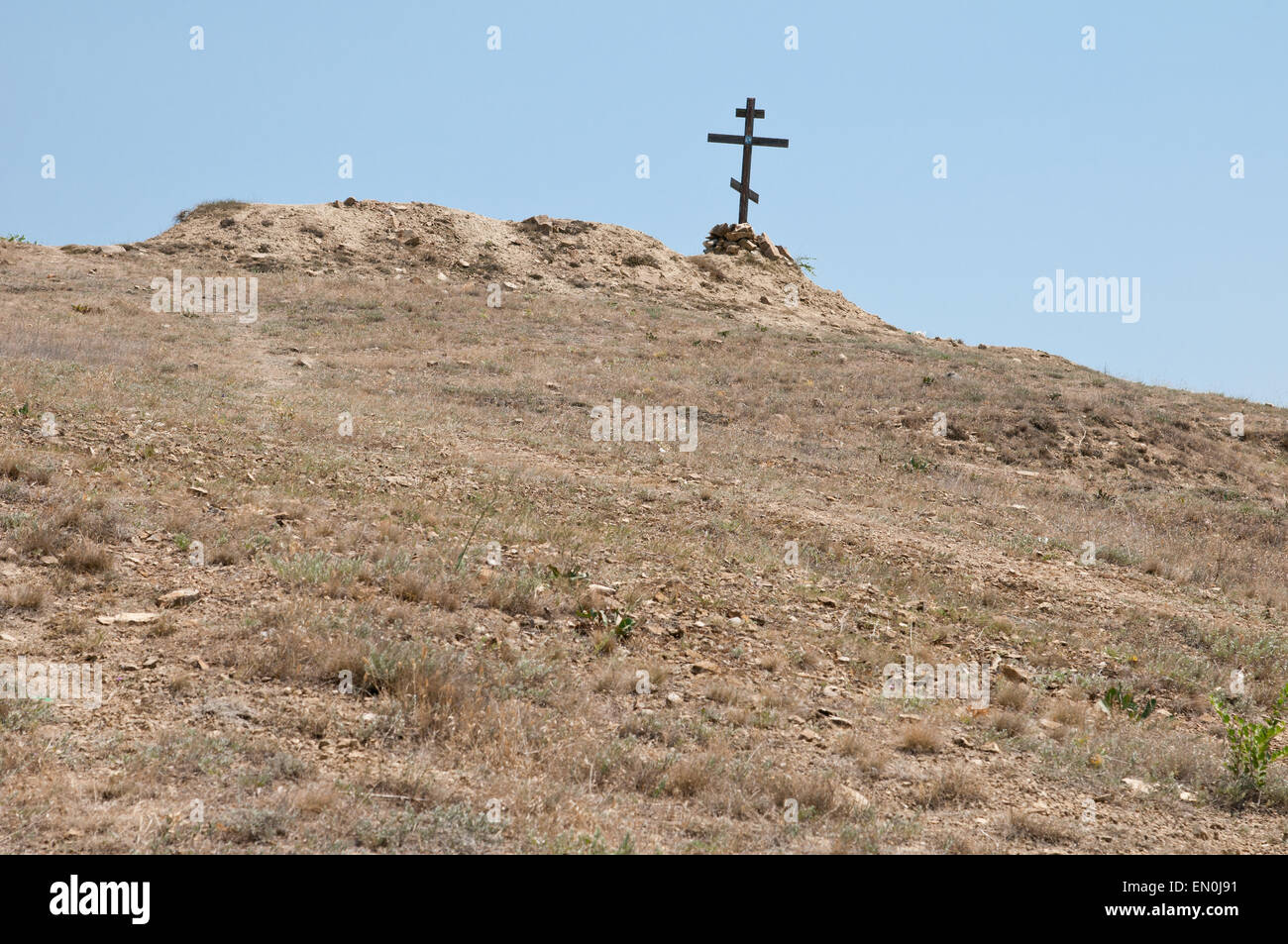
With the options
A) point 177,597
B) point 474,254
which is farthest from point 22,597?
point 474,254

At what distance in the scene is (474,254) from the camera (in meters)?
35.8

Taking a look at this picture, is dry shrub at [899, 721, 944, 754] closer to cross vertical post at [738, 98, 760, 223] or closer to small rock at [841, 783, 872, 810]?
small rock at [841, 783, 872, 810]

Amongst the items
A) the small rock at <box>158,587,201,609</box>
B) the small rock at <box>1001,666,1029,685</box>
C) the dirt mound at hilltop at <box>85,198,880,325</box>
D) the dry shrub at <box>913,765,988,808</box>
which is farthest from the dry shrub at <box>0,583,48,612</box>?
the dirt mound at hilltop at <box>85,198,880,325</box>

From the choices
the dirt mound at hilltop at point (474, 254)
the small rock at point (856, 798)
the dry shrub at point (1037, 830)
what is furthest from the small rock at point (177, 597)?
the dirt mound at hilltop at point (474, 254)

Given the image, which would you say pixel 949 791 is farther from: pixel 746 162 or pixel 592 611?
pixel 746 162

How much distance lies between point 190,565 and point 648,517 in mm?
5515

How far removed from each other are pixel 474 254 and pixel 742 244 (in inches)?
469

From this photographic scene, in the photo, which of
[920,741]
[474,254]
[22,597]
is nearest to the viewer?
[920,741]

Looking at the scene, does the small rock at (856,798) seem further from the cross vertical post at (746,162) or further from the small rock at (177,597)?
the cross vertical post at (746,162)

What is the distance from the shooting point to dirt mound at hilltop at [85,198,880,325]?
111ft

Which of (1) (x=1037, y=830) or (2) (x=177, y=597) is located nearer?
(1) (x=1037, y=830)

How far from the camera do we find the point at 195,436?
12.1m
